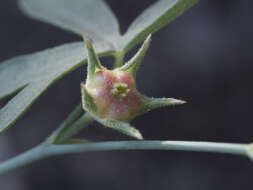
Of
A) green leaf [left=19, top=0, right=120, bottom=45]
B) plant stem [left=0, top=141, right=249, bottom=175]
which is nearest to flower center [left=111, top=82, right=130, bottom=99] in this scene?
plant stem [left=0, top=141, right=249, bottom=175]

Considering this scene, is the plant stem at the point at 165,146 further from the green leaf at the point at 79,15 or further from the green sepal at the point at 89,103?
the green leaf at the point at 79,15

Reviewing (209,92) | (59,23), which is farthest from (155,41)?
(59,23)

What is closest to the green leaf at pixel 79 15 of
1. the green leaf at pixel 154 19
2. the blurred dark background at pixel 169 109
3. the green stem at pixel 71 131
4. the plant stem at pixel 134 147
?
the green leaf at pixel 154 19

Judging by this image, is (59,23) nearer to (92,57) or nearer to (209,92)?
(92,57)

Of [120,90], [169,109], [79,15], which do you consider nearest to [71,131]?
[120,90]

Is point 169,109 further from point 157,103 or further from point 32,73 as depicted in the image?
point 157,103
